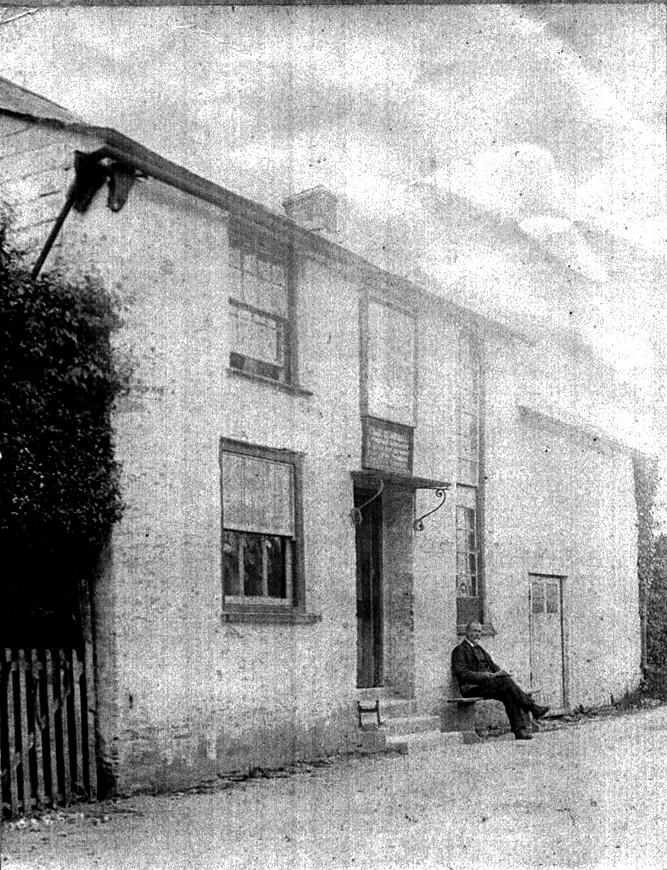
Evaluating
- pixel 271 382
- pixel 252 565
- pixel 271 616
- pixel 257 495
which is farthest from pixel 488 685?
pixel 271 382

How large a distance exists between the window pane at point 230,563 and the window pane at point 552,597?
805 centimetres

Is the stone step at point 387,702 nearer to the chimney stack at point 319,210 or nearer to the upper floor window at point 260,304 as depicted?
the upper floor window at point 260,304

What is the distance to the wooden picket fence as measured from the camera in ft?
31.2

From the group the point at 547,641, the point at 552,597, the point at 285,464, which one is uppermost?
the point at 285,464

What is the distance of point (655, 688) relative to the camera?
71.9 ft

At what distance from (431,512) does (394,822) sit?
6.93 meters

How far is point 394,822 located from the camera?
8836 mm

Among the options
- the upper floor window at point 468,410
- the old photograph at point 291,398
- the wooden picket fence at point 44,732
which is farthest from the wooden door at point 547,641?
the wooden picket fence at point 44,732

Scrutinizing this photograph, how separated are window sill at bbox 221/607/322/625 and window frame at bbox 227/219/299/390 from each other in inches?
95.8

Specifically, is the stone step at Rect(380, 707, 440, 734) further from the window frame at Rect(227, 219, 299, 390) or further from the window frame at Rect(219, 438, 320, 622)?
the window frame at Rect(227, 219, 299, 390)

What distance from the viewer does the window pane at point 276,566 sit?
1286 centimetres

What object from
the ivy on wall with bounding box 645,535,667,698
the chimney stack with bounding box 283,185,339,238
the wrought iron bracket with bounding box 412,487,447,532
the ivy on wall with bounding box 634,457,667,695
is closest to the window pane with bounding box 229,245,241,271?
the chimney stack with bounding box 283,185,339,238

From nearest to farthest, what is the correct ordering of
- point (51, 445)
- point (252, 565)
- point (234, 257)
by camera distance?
point (51, 445) → point (252, 565) → point (234, 257)

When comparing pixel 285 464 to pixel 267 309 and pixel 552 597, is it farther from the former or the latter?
pixel 552 597
